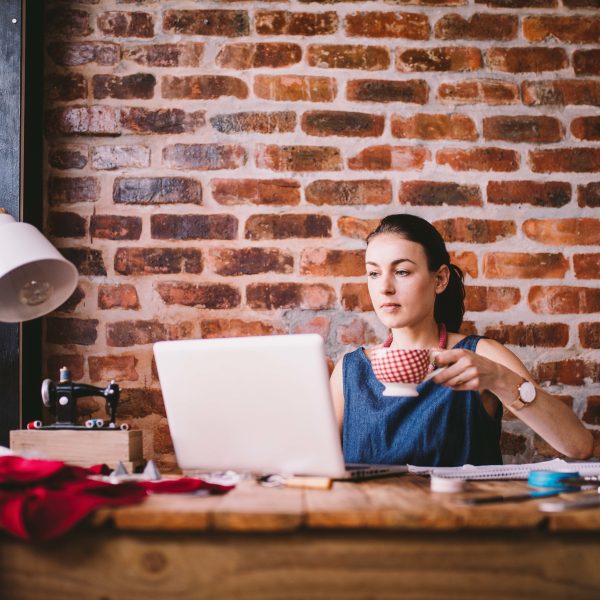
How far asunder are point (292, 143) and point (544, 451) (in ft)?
4.13

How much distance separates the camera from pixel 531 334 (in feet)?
7.14

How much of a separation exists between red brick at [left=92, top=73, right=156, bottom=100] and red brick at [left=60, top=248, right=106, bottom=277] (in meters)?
0.50

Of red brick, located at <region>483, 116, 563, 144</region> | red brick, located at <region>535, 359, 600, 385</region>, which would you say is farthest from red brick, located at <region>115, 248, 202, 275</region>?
red brick, located at <region>535, 359, 600, 385</region>

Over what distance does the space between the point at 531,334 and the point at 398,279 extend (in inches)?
19.7

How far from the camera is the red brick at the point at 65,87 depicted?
7.32 feet

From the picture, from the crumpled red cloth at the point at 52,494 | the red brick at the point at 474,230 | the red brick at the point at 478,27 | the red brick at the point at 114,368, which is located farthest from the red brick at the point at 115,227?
the red brick at the point at 478,27

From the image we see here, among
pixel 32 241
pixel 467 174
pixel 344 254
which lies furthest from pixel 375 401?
pixel 32 241

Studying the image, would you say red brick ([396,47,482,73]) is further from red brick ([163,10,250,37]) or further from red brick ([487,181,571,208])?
red brick ([163,10,250,37])

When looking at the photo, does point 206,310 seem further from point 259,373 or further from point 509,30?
point 509,30

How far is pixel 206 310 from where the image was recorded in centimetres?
219

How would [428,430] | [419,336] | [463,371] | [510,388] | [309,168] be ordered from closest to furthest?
[463,371] → [510,388] → [428,430] → [419,336] → [309,168]

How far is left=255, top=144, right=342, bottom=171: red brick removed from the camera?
7.29 feet

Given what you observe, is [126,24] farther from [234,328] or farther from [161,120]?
[234,328]

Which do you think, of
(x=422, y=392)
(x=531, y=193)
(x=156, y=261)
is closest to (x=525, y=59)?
(x=531, y=193)
